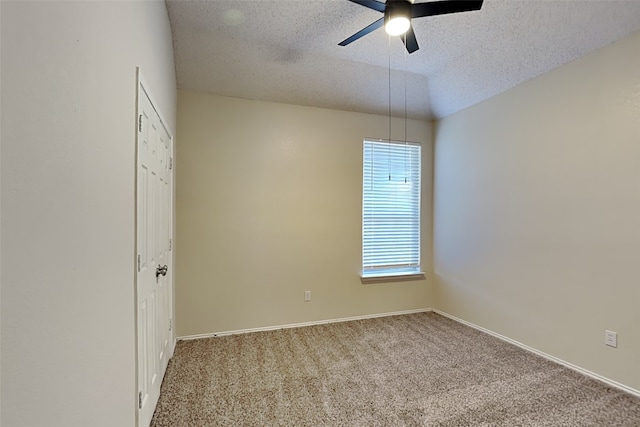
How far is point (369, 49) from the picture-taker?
10.0ft

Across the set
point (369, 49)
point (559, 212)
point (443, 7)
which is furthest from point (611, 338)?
point (369, 49)

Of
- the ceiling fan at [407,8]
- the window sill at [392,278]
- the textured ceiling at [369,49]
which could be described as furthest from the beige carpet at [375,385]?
the textured ceiling at [369,49]

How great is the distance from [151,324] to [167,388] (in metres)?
0.71

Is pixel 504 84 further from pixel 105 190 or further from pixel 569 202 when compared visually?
pixel 105 190

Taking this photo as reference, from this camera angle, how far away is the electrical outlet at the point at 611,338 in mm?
2385

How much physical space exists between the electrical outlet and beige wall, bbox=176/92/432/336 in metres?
2.07

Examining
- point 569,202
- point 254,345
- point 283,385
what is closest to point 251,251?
point 254,345

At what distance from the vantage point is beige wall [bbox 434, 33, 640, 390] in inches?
92.0

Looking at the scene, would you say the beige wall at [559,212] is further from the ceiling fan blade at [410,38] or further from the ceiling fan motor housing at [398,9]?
the ceiling fan motor housing at [398,9]

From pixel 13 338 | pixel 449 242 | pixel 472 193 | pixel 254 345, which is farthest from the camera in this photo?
pixel 449 242

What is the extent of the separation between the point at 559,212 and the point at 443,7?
2.09 m

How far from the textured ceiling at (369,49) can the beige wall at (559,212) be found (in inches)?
10.3

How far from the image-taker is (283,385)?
2.39 m

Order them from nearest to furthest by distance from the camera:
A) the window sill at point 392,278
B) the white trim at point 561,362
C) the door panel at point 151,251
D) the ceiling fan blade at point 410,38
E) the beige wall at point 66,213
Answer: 1. the beige wall at point 66,213
2. the door panel at point 151,251
3. the ceiling fan blade at point 410,38
4. the white trim at point 561,362
5. the window sill at point 392,278
